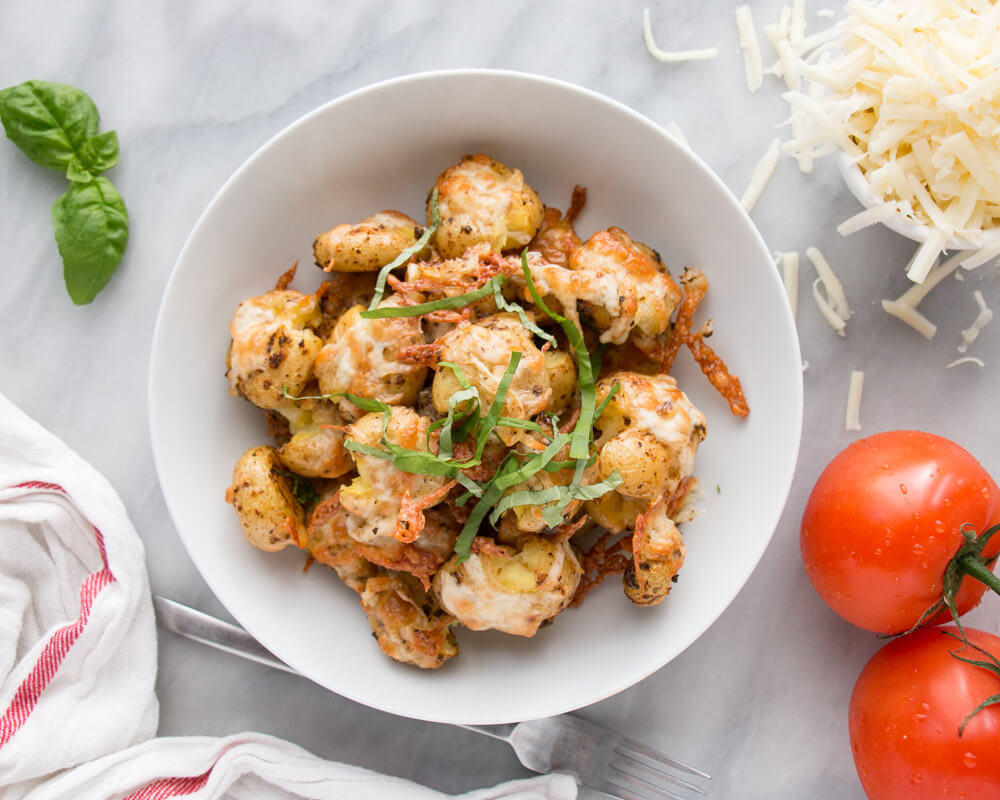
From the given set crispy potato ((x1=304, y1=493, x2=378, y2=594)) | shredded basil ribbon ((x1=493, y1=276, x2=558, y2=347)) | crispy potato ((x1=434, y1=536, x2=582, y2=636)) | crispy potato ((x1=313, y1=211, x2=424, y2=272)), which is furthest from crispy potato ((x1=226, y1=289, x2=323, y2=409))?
crispy potato ((x1=434, y1=536, x2=582, y2=636))

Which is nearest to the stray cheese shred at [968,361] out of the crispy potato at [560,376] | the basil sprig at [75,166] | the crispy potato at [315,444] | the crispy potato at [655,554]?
the crispy potato at [655,554]

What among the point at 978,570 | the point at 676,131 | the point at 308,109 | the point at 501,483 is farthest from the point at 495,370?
the point at 978,570

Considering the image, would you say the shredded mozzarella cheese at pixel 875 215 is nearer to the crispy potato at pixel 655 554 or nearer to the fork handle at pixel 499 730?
the crispy potato at pixel 655 554

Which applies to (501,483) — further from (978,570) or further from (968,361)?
(968,361)

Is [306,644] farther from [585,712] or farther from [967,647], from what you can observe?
[967,647]

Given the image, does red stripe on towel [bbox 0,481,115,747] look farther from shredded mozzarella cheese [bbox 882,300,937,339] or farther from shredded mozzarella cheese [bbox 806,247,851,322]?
shredded mozzarella cheese [bbox 882,300,937,339]

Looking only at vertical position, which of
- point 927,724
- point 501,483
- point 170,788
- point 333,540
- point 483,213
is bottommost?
point 170,788
